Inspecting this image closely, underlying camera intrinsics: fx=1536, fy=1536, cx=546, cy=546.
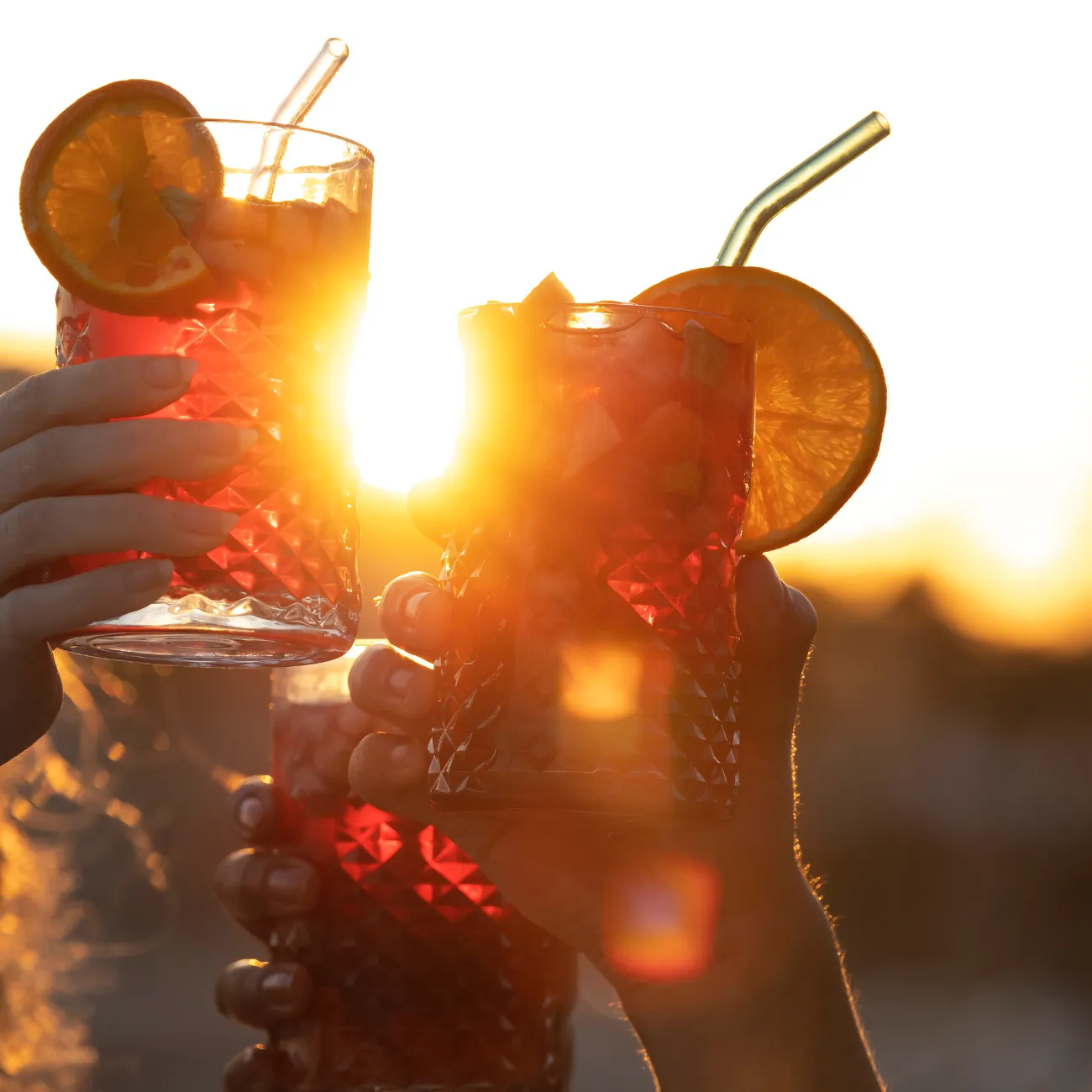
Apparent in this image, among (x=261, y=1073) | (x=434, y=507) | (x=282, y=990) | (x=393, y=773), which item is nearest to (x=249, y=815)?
(x=282, y=990)

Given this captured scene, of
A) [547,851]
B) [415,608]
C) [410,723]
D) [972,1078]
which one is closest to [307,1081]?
[547,851]

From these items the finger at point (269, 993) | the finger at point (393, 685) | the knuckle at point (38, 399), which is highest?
the knuckle at point (38, 399)

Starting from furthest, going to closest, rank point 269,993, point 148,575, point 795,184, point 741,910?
point 269,993
point 741,910
point 795,184
point 148,575

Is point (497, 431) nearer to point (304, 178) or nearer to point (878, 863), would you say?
point (304, 178)

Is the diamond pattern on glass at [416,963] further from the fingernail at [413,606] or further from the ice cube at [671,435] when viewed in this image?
the ice cube at [671,435]

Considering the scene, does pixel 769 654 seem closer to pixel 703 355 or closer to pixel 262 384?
pixel 703 355

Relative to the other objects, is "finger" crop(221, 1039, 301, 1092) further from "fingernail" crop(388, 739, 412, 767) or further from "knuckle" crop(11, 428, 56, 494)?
"knuckle" crop(11, 428, 56, 494)

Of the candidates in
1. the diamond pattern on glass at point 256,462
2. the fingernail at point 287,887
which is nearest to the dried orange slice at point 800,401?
the diamond pattern on glass at point 256,462
